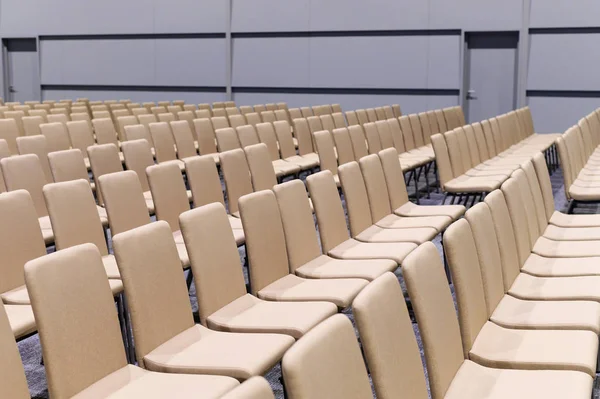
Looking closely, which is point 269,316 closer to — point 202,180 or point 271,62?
point 202,180

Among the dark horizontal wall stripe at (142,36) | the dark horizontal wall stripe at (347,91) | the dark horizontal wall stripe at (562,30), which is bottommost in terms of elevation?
the dark horizontal wall stripe at (347,91)

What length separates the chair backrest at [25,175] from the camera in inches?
160

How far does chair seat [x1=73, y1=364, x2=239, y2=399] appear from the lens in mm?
2154

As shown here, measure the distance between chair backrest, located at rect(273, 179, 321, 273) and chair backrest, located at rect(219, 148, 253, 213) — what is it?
0.99 metres

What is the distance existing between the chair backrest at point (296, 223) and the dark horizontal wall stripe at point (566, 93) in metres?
8.52

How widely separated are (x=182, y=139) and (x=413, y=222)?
110 inches

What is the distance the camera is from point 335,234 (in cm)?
388

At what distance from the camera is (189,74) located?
13508 mm

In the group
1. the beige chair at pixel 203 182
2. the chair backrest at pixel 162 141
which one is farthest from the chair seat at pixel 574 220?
the chair backrest at pixel 162 141

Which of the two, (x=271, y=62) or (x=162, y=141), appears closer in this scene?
(x=162, y=141)

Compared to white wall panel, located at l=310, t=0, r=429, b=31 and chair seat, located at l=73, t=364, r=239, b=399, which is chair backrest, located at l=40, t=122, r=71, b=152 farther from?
white wall panel, located at l=310, t=0, r=429, b=31

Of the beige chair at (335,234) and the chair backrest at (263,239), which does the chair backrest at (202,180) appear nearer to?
the beige chair at (335,234)

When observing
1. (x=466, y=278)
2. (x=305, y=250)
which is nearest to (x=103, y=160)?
(x=305, y=250)

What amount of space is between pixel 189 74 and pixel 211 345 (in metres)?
11.4
